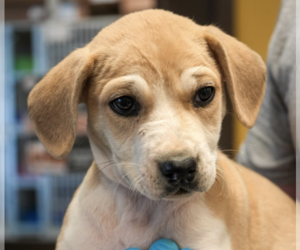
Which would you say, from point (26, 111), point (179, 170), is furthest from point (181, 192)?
point (26, 111)

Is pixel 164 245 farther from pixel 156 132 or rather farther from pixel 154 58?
pixel 154 58

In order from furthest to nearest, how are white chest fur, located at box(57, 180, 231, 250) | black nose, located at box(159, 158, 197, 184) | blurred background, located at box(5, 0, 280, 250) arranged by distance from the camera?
1. blurred background, located at box(5, 0, 280, 250)
2. white chest fur, located at box(57, 180, 231, 250)
3. black nose, located at box(159, 158, 197, 184)

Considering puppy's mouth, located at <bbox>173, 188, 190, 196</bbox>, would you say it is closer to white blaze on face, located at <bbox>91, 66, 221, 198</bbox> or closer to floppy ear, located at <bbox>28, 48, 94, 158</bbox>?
white blaze on face, located at <bbox>91, 66, 221, 198</bbox>

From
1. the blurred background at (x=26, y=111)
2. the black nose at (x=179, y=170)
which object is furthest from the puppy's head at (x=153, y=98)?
the blurred background at (x=26, y=111)

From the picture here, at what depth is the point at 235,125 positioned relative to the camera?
3.04 metres

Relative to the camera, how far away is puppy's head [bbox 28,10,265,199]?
47.0 inches

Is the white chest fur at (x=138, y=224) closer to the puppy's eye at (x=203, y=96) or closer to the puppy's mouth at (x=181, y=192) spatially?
the puppy's mouth at (x=181, y=192)

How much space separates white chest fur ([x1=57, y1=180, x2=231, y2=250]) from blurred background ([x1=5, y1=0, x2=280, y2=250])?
2457 mm


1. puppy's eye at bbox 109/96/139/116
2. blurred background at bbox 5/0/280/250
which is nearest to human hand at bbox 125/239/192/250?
puppy's eye at bbox 109/96/139/116

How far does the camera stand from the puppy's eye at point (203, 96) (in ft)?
4.39

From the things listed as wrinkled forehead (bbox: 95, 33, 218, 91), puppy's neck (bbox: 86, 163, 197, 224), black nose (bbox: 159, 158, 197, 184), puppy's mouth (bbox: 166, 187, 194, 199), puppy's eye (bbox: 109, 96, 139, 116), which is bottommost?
puppy's neck (bbox: 86, 163, 197, 224)

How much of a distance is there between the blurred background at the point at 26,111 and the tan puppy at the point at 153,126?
7.99ft

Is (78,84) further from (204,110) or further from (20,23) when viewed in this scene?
(20,23)

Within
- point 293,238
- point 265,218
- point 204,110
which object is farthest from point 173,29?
point 293,238
